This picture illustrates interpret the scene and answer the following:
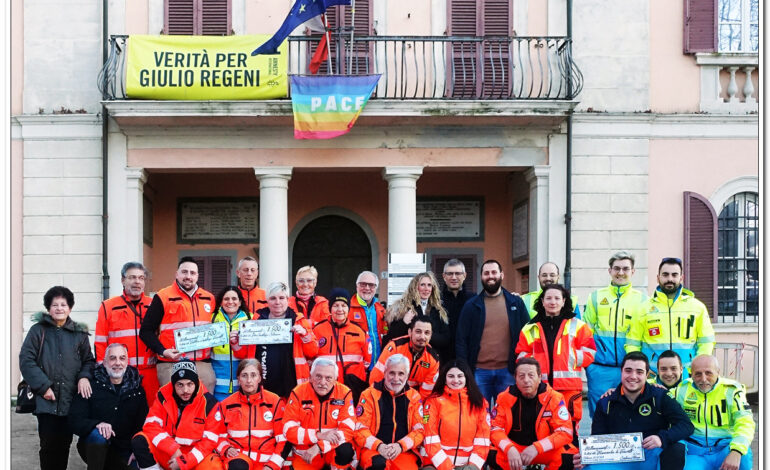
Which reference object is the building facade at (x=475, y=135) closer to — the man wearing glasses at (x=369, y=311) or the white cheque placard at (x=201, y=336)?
the man wearing glasses at (x=369, y=311)

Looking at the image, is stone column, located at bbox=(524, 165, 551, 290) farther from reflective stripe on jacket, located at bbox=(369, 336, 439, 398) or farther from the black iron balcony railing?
reflective stripe on jacket, located at bbox=(369, 336, 439, 398)

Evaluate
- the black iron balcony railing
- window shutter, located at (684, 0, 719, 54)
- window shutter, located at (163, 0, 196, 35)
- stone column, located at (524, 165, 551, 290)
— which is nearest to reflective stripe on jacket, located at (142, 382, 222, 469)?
the black iron balcony railing

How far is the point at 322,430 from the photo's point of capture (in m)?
8.26

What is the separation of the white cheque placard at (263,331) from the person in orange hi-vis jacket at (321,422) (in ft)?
1.77

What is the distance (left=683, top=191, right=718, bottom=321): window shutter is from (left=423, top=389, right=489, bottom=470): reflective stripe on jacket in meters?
7.56

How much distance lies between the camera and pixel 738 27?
591 inches

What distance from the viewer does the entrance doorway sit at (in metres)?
16.9

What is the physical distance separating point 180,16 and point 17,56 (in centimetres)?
230

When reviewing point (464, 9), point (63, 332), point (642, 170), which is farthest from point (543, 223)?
point (63, 332)

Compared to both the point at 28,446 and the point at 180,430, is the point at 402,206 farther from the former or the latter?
the point at 180,430

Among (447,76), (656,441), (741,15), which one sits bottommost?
(656,441)

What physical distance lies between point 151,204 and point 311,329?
816 cm

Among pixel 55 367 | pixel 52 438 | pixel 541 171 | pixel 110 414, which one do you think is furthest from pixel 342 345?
pixel 541 171

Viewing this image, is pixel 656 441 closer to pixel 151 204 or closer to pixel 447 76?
pixel 447 76
